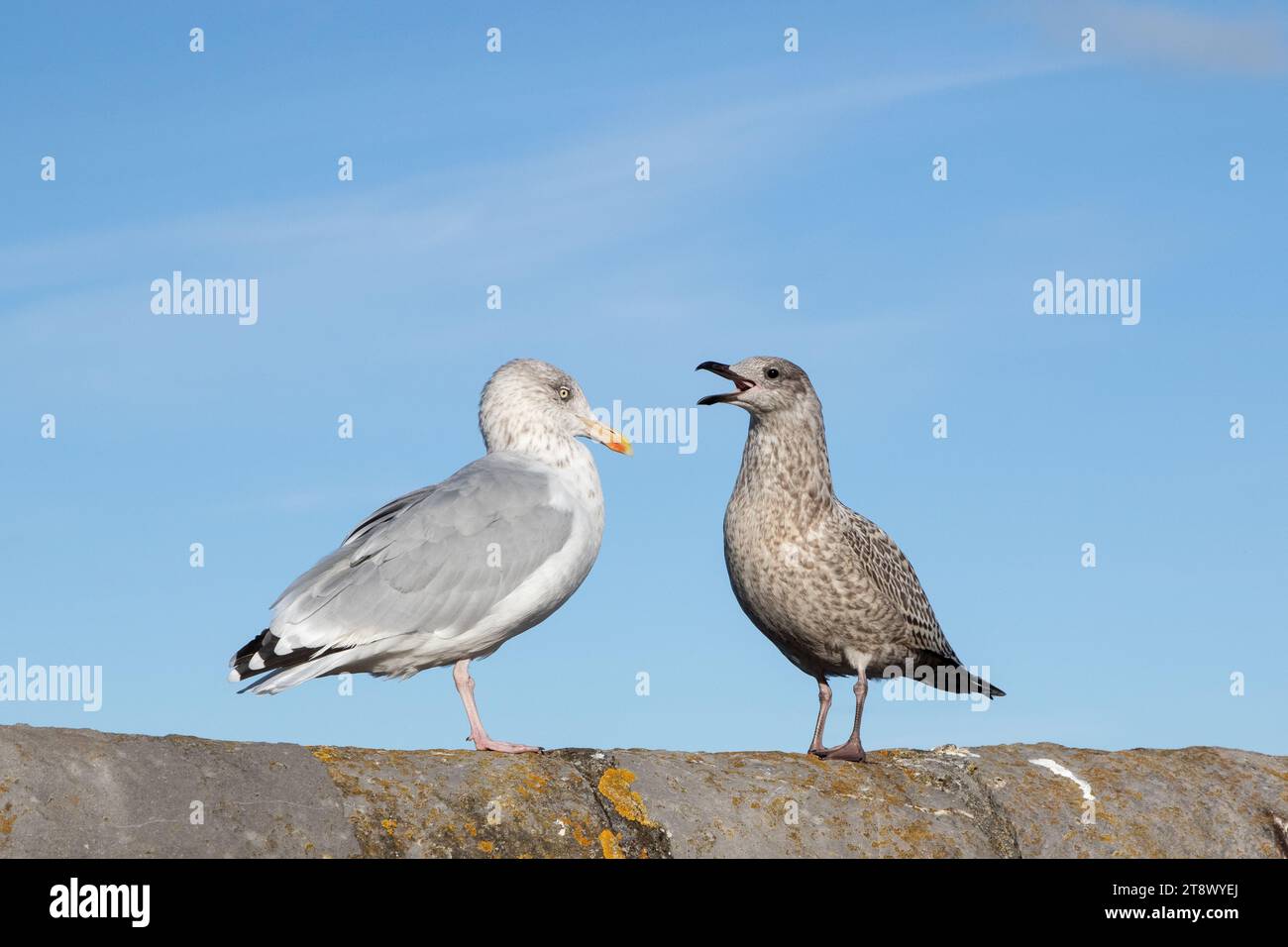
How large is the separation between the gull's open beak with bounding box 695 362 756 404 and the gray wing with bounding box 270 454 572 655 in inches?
63.3

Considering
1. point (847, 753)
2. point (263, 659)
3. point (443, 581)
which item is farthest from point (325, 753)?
point (847, 753)

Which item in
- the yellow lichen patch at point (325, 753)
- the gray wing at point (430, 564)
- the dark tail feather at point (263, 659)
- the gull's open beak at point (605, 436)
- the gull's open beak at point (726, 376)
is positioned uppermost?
the gull's open beak at point (726, 376)

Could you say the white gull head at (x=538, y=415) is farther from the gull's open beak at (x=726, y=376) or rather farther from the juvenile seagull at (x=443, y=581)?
the gull's open beak at (x=726, y=376)

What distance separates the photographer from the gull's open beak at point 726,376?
9.28 metres

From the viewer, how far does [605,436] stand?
29.4 feet

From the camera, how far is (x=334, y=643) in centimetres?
734

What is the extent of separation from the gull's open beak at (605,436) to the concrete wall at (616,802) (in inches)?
107

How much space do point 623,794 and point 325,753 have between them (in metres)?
1.27

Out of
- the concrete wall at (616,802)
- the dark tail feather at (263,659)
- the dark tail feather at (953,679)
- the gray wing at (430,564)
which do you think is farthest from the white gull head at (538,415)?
the concrete wall at (616,802)

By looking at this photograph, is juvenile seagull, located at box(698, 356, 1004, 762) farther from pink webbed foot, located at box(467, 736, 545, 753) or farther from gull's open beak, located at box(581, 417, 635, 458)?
pink webbed foot, located at box(467, 736, 545, 753)

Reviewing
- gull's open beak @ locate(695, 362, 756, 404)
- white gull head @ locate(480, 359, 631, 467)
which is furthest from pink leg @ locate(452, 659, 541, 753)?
gull's open beak @ locate(695, 362, 756, 404)

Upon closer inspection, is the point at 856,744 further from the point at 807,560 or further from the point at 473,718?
the point at 473,718

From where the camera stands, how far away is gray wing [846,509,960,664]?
9148 mm
